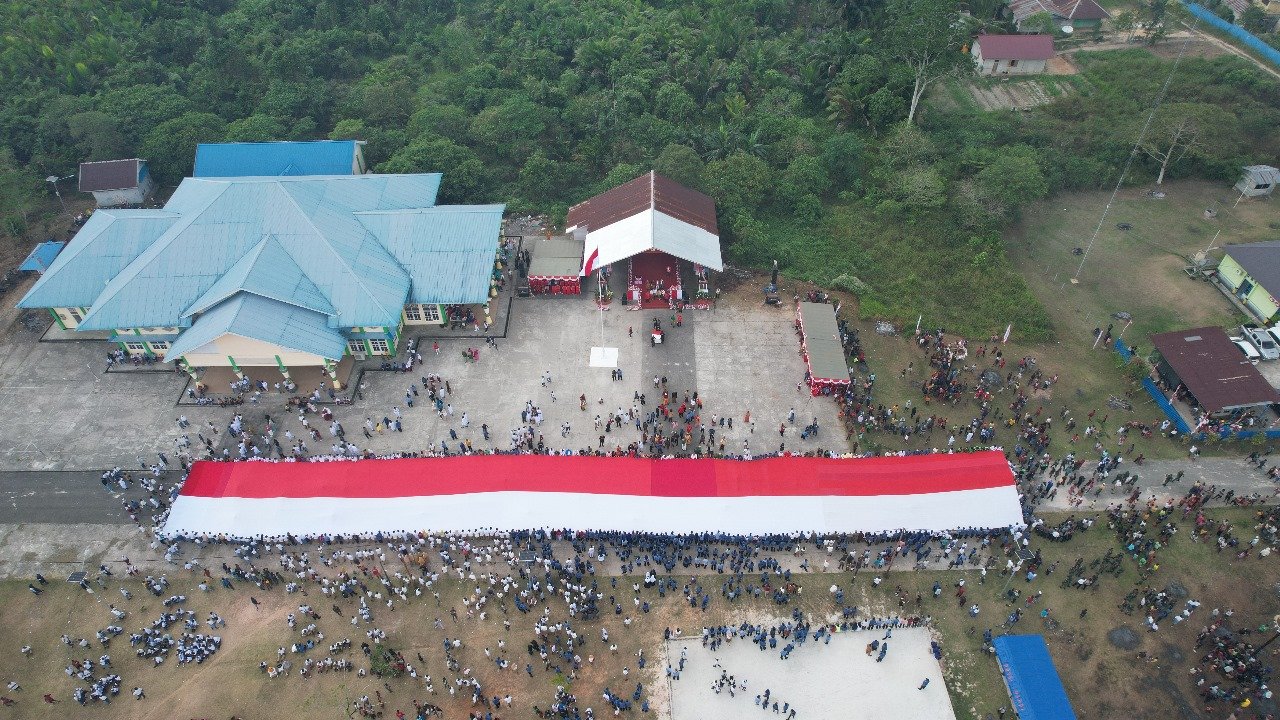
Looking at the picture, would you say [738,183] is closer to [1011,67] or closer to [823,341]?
[823,341]

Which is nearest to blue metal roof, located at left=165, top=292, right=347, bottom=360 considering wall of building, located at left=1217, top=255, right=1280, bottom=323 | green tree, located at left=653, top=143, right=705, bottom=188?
green tree, located at left=653, top=143, right=705, bottom=188

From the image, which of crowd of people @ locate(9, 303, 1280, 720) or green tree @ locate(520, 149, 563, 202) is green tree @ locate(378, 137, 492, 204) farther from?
crowd of people @ locate(9, 303, 1280, 720)

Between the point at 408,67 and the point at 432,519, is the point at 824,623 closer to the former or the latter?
the point at 432,519

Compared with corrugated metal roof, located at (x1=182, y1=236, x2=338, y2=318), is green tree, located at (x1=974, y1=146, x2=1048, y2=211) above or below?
above

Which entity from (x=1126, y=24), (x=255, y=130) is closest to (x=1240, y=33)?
(x=1126, y=24)

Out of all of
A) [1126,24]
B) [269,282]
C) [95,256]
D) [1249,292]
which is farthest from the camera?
[1126,24]
